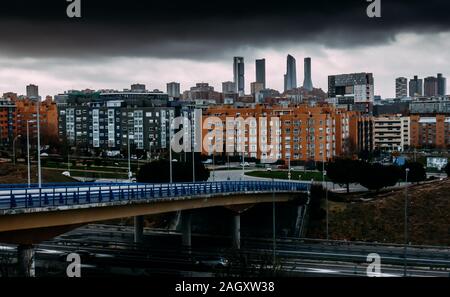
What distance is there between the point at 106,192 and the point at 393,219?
80.8 ft

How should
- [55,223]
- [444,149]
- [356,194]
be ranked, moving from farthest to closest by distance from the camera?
[444,149] < [356,194] < [55,223]

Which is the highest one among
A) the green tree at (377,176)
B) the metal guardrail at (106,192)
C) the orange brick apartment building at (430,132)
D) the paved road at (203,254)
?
the orange brick apartment building at (430,132)

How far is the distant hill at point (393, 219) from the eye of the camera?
45.2 metres

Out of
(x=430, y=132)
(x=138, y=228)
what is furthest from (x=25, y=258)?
(x=430, y=132)

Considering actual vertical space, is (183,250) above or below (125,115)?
below

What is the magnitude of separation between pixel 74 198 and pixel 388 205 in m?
29.5

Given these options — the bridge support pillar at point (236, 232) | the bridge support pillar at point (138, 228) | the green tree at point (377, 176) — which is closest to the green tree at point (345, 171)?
the green tree at point (377, 176)

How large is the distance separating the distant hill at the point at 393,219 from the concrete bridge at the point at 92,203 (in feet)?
20.8

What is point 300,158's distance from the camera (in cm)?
8912

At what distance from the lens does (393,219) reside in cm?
4784

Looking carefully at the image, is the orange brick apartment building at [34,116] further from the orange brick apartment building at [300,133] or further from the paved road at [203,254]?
the paved road at [203,254]

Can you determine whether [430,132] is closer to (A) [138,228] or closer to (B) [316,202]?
(B) [316,202]
